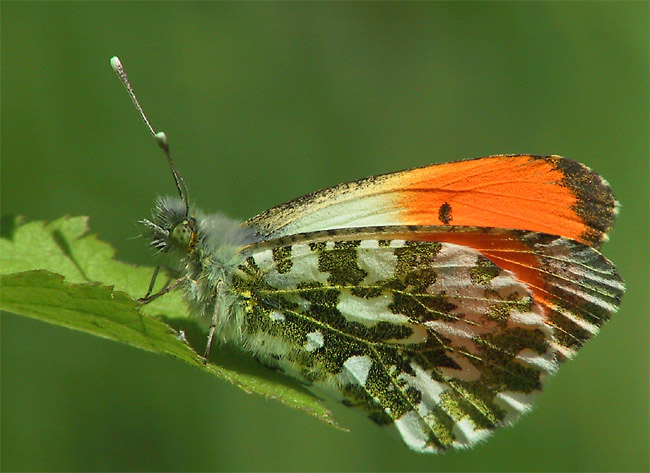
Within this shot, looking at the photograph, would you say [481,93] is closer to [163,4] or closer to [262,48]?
[262,48]

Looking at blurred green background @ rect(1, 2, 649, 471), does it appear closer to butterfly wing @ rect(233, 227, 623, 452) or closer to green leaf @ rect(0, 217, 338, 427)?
green leaf @ rect(0, 217, 338, 427)

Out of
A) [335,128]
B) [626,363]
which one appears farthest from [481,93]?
[626,363]

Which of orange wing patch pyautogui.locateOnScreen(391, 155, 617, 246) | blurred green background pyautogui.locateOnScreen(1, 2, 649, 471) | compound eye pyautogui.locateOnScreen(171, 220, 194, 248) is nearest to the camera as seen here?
compound eye pyautogui.locateOnScreen(171, 220, 194, 248)

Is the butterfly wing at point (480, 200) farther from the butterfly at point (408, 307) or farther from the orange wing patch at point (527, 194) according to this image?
the butterfly at point (408, 307)

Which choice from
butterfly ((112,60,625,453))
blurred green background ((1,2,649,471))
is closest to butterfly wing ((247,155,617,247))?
butterfly ((112,60,625,453))

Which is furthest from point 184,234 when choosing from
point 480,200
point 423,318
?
point 480,200

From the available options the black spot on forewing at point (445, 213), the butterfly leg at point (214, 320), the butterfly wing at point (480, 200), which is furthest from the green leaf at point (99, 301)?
the black spot on forewing at point (445, 213)

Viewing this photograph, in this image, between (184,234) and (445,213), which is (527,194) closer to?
(445,213)
